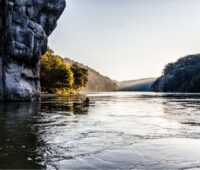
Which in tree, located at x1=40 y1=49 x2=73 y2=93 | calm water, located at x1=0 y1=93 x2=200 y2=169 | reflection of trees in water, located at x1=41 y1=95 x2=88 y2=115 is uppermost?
tree, located at x1=40 y1=49 x2=73 y2=93

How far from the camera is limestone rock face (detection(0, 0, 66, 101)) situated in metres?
64.2

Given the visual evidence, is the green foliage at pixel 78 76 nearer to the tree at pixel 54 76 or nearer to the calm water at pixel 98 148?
the tree at pixel 54 76

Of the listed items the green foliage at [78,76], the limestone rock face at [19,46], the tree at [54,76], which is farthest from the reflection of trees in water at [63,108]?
the green foliage at [78,76]

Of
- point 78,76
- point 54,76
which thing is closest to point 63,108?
point 54,76

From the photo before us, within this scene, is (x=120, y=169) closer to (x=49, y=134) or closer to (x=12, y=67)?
(x=49, y=134)

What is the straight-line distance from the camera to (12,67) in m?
65.7

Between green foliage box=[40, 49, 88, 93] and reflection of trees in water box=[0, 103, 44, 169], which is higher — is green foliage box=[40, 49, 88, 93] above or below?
above

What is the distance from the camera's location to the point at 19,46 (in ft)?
214

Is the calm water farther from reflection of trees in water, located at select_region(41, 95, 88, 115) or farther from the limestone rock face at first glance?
the limestone rock face

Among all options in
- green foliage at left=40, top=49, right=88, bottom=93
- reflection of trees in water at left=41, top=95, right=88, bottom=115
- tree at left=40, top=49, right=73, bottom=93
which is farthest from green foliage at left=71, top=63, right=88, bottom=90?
reflection of trees in water at left=41, top=95, right=88, bottom=115

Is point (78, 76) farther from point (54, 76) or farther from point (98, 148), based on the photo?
point (98, 148)

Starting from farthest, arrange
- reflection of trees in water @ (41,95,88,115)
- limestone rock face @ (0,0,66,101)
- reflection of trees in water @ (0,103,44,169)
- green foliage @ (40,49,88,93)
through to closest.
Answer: green foliage @ (40,49,88,93)
limestone rock face @ (0,0,66,101)
reflection of trees in water @ (41,95,88,115)
reflection of trees in water @ (0,103,44,169)

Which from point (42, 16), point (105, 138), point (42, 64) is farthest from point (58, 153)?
point (42, 64)

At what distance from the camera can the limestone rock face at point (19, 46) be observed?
211 feet
